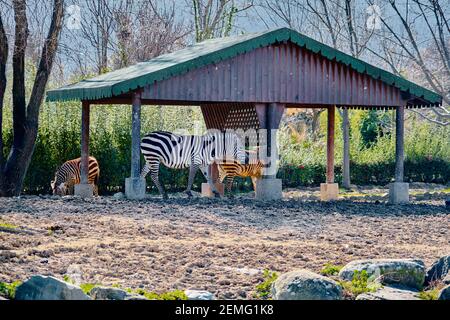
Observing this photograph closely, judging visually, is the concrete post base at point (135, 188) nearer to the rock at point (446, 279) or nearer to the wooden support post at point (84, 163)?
the wooden support post at point (84, 163)

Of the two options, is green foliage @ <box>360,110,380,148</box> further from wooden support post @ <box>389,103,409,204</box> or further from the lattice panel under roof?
wooden support post @ <box>389,103,409,204</box>

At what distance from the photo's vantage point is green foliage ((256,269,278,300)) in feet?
35.3

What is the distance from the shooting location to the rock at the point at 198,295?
396 inches

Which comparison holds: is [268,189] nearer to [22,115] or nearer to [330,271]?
[22,115]

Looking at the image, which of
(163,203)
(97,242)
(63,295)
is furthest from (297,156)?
(63,295)

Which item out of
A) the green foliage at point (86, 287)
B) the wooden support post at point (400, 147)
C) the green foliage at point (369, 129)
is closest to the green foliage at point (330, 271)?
the green foliage at point (86, 287)

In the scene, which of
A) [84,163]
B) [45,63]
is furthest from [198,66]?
[45,63]

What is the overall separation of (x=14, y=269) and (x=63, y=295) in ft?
8.55

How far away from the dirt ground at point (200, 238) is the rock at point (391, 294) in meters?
1.33

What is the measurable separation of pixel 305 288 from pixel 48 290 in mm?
2688

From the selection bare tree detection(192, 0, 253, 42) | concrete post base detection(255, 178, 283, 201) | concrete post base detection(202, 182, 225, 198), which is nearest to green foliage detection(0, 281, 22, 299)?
concrete post base detection(255, 178, 283, 201)

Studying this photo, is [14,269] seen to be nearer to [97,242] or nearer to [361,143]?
[97,242]

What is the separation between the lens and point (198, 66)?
804 inches

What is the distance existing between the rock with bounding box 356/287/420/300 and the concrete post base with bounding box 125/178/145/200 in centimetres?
997
